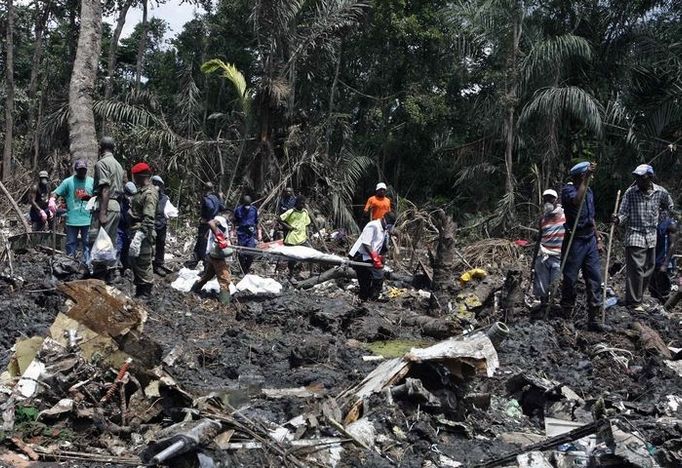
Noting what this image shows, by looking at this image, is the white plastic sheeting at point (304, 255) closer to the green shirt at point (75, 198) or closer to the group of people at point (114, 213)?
the group of people at point (114, 213)

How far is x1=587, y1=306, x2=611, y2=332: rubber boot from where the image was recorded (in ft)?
24.5

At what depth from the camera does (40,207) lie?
13.1 m

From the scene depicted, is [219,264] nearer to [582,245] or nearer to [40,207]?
[582,245]

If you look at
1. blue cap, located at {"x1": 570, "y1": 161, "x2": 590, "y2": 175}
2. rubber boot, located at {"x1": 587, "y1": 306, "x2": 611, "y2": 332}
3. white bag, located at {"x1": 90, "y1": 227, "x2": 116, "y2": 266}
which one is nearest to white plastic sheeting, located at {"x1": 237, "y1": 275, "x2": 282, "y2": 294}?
white bag, located at {"x1": 90, "y1": 227, "x2": 116, "y2": 266}

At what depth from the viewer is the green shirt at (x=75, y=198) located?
355 inches

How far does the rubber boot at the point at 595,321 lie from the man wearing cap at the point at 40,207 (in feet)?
28.7

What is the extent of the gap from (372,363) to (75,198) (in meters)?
4.57

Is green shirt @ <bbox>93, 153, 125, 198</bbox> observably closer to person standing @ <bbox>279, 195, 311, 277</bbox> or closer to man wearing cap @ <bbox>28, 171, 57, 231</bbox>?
person standing @ <bbox>279, 195, 311, 277</bbox>

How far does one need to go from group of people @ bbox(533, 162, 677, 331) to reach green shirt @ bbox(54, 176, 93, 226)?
5.45m

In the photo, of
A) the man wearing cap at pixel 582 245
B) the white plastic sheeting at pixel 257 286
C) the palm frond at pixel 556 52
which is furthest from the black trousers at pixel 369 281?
the palm frond at pixel 556 52

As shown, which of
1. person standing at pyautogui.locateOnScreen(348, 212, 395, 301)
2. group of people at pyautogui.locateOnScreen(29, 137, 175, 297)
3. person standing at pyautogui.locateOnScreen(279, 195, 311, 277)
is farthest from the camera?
person standing at pyautogui.locateOnScreen(279, 195, 311, 277)

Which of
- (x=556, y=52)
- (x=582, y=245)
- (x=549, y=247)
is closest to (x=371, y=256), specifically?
(x=549, y=247)

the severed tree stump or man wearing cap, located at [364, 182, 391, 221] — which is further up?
man wearing cap, located at [364, 182, 391, 221]

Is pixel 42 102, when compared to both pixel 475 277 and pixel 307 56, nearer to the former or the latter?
pixel 307 56
